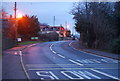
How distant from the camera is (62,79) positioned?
35.5 ft

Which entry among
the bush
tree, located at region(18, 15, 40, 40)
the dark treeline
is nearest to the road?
the bush

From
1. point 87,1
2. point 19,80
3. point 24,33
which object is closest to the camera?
point 19,80

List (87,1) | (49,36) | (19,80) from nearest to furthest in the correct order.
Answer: (19,80), (87,1), (49,36)

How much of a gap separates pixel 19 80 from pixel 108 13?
86.5 feet

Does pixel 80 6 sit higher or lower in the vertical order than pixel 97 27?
higher

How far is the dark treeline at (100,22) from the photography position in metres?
32.9

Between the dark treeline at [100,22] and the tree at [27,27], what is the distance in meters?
27.1

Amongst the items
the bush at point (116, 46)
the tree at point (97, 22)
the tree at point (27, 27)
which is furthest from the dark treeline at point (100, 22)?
the tree at point (27, 27)

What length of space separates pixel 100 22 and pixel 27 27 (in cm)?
3325

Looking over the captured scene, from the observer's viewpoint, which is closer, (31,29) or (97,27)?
(97,27)

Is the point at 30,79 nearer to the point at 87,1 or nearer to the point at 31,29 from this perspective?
the point at 87,1

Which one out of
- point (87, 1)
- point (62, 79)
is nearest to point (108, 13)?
point (87, 1)

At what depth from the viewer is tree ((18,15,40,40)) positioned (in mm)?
61928

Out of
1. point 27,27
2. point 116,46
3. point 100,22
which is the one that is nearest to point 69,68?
point 116,46
